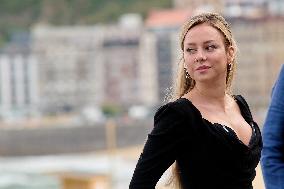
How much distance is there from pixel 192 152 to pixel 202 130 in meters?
0.02

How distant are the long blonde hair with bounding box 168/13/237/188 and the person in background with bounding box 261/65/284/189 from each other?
0.15 feet

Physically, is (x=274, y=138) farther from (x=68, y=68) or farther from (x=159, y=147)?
(x=68, y=68)

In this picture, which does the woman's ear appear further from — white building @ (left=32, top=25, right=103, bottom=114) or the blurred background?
white building @ (left=32, top=25, right=103, bottom=114)

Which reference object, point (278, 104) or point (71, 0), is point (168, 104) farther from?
point (71, 0)

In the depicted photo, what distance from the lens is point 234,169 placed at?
0.73 meters

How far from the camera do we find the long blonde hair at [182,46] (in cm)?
75

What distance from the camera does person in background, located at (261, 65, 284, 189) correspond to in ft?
2.51

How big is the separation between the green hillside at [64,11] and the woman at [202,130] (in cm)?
3937

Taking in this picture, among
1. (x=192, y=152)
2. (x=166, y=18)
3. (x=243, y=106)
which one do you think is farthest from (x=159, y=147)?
(x=166, y=18)

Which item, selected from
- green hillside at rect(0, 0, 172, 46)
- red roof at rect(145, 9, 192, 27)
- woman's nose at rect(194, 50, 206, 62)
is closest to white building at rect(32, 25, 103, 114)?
red roof at rect(145, 9, 192, 27)

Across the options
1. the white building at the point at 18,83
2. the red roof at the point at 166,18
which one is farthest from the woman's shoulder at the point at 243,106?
the red roof at the point at 166,18

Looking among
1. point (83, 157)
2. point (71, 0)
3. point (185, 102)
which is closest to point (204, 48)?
point (185, 102)

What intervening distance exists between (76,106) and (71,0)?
32.6ft

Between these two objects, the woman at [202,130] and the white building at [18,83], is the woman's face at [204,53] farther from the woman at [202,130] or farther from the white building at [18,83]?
the white building at [18,83]
